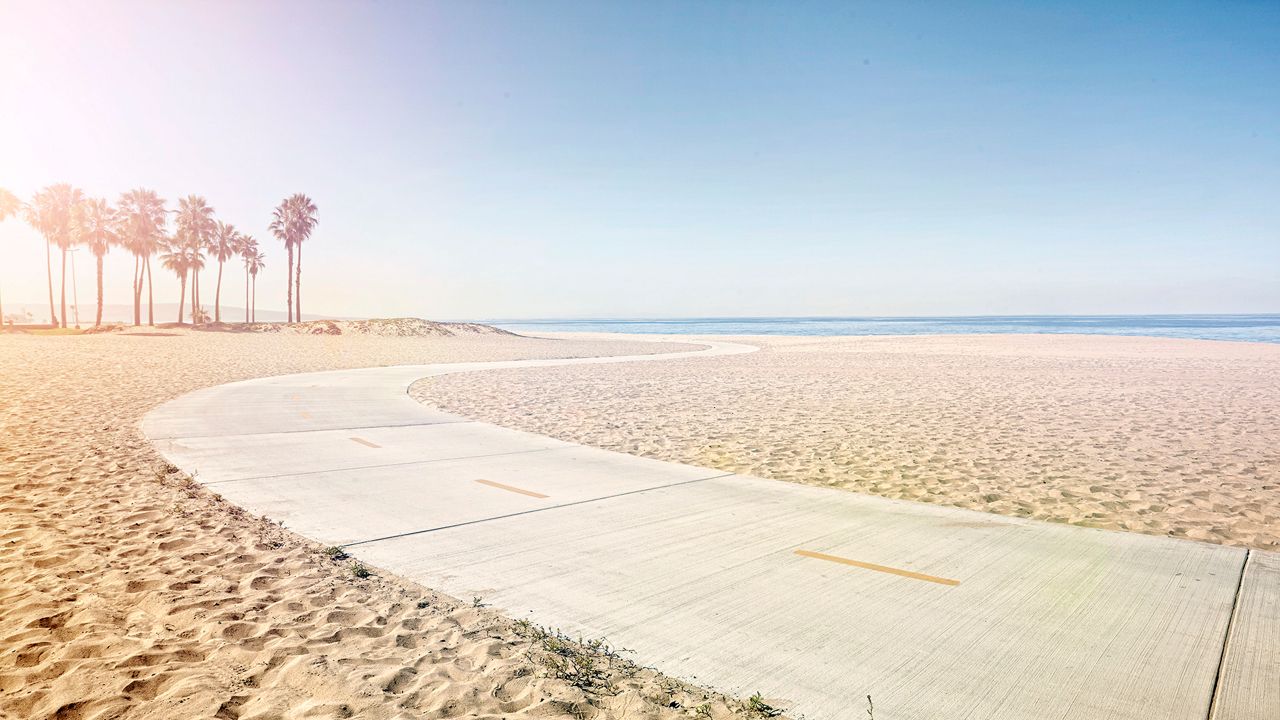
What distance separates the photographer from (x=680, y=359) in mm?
31500

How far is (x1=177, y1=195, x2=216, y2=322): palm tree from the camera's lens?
77.4m

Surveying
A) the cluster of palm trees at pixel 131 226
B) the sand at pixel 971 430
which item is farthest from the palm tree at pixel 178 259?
the sand at pixel 971 430

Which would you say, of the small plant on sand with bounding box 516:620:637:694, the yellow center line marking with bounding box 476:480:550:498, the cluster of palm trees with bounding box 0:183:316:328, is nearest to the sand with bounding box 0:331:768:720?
the small plant on sand with bounding box 516:620:637:694

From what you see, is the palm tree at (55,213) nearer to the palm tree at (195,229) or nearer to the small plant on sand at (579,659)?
the palm tree at (195,229)

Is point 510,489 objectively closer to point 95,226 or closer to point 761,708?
point 761,708

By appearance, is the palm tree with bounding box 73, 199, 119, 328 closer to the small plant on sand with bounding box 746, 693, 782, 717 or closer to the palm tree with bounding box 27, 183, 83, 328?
the palm tree with bounding box 27, 183, 83, 328

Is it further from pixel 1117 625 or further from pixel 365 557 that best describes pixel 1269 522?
pixel 365 557

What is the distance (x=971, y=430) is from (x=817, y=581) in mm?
8436

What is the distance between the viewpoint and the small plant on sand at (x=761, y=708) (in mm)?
3393

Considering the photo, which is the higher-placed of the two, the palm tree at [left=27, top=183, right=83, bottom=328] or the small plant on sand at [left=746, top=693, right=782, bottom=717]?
the palm tree at [left=27, top=183, right=83, bottom=328]

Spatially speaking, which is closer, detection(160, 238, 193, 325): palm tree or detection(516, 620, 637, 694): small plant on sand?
detection(516, 620, 637, 694): small plant on sand

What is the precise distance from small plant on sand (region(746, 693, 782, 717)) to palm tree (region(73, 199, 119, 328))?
A: 88093 mm

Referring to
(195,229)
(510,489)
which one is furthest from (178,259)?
(510,489)

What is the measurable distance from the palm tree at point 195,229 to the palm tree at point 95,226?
20.4 feet
